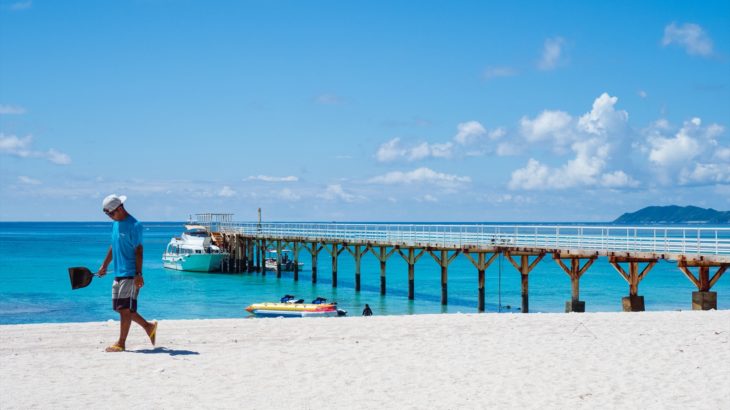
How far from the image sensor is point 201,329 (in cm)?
1306

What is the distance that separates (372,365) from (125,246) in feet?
11.7

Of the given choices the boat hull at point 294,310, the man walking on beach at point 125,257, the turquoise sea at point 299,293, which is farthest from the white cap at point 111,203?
the turquoise sea at point 299,293

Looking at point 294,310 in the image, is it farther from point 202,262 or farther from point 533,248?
point 202,262

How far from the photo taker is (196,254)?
5725 cm

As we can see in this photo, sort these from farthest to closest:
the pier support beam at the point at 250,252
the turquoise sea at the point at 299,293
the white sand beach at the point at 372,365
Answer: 1. the pier support beam at the point at 250,252
2. the turquoise sea at the point at 299,293
3. the white sand beach at the point at 372,365

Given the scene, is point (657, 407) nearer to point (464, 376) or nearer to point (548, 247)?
point (464, 376)

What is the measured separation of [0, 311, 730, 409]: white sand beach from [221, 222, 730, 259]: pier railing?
371 inches

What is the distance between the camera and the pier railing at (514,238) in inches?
957

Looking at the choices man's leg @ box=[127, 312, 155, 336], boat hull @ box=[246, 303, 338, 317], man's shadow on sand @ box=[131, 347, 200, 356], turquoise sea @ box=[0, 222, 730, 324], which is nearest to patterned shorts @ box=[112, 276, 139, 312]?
man's leg @ box=[127, 312, 155, 336]

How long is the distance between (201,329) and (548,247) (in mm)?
17729

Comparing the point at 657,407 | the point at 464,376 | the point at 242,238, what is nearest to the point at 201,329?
the point at 464,376

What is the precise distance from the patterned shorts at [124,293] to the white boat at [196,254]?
157 ft

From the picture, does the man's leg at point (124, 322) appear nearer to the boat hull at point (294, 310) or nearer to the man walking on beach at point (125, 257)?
the man walking on beach at point (125, 257)

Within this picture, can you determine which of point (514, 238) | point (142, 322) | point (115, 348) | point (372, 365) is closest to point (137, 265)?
point (142, 322)
